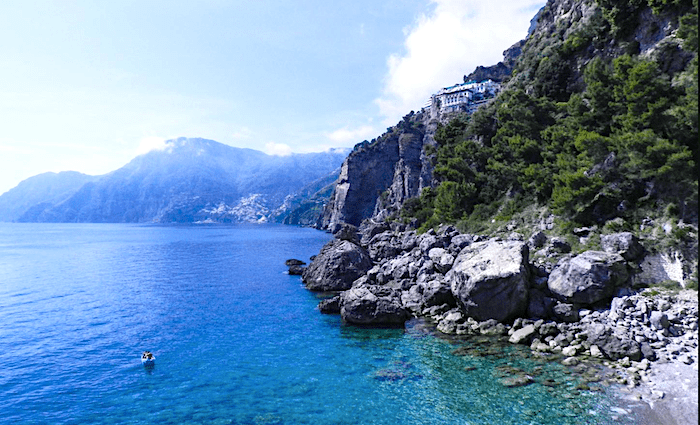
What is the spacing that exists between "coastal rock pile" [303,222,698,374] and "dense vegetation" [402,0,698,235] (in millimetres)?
6000

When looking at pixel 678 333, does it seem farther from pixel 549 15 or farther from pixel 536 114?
pixel 549 15

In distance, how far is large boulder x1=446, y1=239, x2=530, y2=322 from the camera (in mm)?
32375

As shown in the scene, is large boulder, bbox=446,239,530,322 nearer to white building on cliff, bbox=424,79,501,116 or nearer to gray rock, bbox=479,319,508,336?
gray rock, bbox=479,319,508,336

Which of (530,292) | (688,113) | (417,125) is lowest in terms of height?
(530,292)

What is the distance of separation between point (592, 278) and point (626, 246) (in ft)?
15.9

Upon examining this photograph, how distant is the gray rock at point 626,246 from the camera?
103 ft

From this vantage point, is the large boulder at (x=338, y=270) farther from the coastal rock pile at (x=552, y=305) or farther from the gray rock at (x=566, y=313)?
the gray rock at (x=566, y=313)

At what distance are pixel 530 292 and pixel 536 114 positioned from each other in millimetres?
40091

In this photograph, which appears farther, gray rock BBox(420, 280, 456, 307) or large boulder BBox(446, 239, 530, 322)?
gray rock BBox(420, 280, 456, 307)

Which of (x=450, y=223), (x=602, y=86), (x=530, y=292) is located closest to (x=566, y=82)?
(x=602, y=86)

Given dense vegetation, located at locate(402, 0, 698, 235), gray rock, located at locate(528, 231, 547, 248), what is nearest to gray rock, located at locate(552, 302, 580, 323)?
dense vegetation, located at locate(402, 0, 698, 235)

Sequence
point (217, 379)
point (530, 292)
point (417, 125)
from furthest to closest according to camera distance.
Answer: point (417, 125), point (530, 292), point (217, 379)

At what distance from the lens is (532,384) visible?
2300 cm

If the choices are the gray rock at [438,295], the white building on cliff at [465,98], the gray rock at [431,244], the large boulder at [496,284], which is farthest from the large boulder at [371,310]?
the white building on cliff at [465,98]
